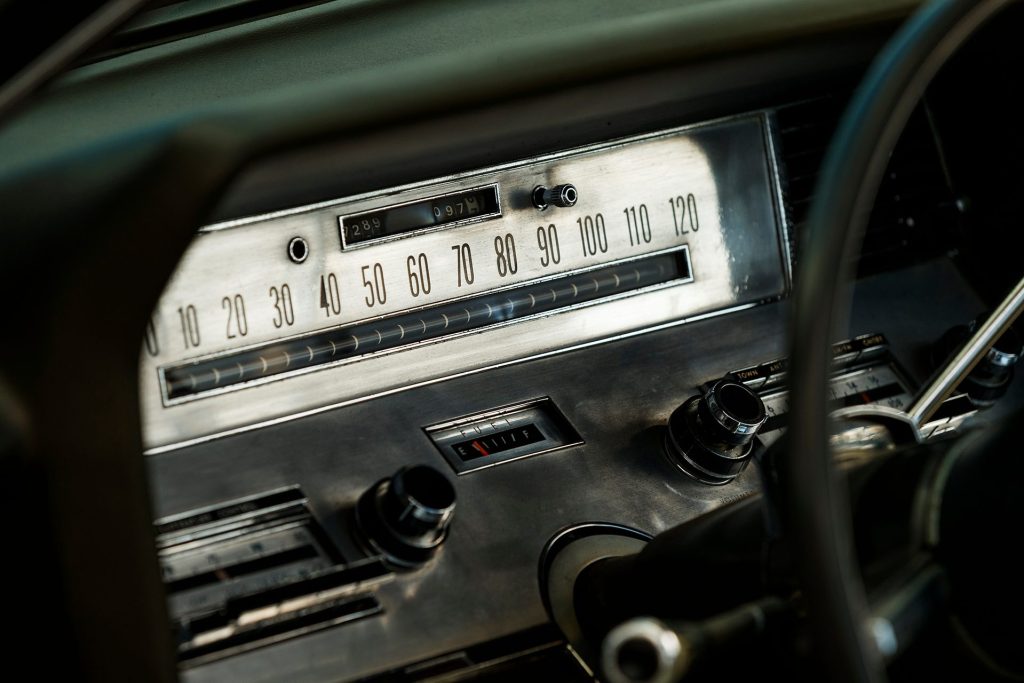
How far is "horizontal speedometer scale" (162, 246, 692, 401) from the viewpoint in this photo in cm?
97

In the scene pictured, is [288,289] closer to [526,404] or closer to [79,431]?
[526,404]

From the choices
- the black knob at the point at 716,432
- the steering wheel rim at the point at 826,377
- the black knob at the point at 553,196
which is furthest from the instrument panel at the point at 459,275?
the steering wheel rim at the point at 826,377

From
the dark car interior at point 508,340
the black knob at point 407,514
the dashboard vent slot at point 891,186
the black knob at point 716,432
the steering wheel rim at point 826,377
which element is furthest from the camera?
the dashboard vent slot at point 891,186

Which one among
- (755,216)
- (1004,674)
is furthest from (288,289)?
(1004,674)

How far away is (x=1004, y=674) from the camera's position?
0.74 meters

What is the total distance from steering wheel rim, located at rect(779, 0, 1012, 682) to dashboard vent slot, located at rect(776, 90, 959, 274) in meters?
0.59

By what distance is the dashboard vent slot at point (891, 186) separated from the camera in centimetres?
119

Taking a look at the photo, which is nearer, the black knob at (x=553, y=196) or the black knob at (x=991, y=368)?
the black knob at (x=553, y=196)

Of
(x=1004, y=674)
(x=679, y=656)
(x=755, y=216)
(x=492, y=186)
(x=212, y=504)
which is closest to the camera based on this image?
(x=679, y=656)

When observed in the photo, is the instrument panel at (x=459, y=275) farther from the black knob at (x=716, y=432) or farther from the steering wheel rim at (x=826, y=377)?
the steering wheel rim at (x=826, y=377)

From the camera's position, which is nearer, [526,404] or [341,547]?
[341,547]

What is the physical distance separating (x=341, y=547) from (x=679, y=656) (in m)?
0.41

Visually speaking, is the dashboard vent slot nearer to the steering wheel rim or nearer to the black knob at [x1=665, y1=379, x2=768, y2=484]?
the black knob at [x1=665, y1=379, x2=768, y2=484]

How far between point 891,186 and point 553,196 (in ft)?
1.37
